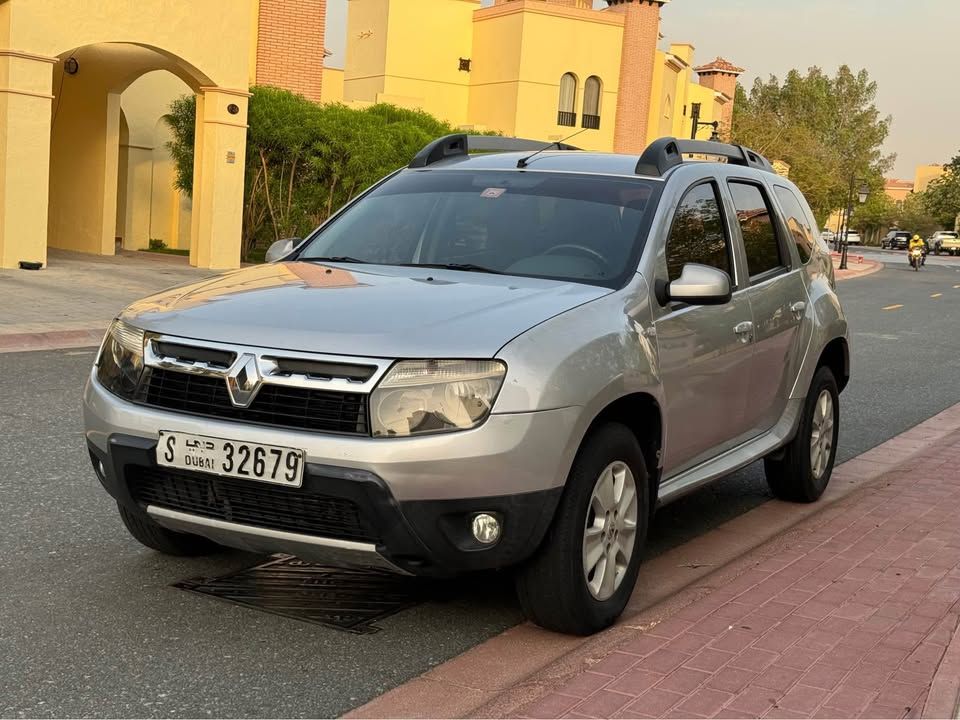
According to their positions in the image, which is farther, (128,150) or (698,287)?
(128,150)

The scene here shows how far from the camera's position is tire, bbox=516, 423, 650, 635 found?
170 inches

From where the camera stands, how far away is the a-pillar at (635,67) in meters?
51.4

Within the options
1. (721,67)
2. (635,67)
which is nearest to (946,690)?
(635,67)

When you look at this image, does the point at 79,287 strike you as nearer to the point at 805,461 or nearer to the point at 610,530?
the point at 805,461

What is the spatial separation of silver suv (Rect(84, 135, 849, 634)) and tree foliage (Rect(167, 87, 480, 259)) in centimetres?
2152

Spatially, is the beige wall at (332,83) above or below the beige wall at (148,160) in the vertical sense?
above

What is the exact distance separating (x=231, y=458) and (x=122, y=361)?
2.40 ft

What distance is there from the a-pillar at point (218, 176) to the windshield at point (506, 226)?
18.2 m

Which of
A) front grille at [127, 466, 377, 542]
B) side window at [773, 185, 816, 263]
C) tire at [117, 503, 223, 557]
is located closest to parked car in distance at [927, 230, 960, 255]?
side window at [773, 185, 816, 263]

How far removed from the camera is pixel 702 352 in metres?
5.36

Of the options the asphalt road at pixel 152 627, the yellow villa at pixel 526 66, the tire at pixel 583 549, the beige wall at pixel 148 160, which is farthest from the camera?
the yellow villa at pixel 526 66

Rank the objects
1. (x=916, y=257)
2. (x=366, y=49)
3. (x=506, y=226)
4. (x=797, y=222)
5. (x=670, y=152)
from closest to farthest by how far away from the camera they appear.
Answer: (x=506, y=226)
(x=670, y=152)
(x=797, y=222)
(x=916, y=257)
(x=366, y=49)

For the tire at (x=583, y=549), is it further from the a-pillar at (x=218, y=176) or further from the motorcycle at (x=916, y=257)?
the motorcycle at (x=916, y=257)

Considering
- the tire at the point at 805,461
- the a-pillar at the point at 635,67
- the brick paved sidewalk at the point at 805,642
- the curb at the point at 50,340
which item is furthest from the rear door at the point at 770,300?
the a-pillar at the point at 635,67
